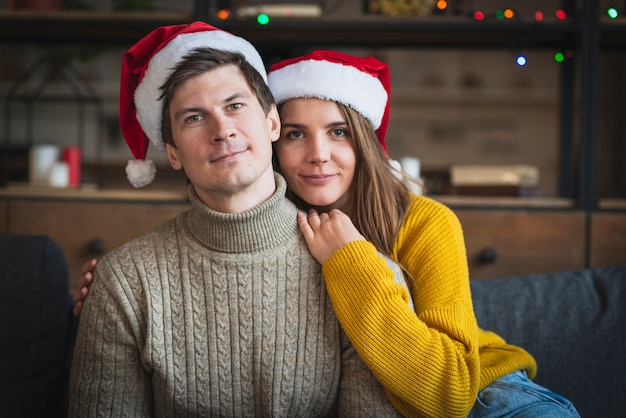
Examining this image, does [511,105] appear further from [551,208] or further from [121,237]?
[121,237]

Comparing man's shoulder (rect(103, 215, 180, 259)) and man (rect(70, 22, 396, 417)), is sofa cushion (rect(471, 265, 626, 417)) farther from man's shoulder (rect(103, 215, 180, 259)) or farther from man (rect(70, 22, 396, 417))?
man's shoulder (rect(103, 215, 180, 259))

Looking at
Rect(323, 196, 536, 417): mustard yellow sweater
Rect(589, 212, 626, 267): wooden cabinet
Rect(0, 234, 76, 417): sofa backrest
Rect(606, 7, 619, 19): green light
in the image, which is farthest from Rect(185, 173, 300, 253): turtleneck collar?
Rect(606, 7, 619, 19): green light

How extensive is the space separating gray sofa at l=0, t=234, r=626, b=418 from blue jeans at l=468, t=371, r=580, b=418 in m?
0.24

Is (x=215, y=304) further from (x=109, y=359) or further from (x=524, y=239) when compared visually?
(x=524, y=239)

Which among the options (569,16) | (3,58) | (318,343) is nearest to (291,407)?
(318,343)

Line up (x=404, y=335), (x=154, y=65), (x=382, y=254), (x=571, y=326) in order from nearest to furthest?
(x=404, y=335) < (x=154, y=65) < (x=382, y=254) < (x=571, y=326)

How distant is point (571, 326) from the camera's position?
1.71m

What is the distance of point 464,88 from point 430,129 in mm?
408

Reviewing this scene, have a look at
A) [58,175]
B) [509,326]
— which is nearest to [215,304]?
[509,326]

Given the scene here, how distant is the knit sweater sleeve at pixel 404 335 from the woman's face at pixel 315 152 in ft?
0.86

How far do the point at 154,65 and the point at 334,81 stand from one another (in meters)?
0.42

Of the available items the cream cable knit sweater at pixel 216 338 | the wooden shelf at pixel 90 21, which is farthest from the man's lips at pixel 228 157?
the wooden shelf at pixel 90 21

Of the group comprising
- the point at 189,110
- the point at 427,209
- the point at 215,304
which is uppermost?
the point at 189,110

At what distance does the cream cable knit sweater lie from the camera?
1277 mm
